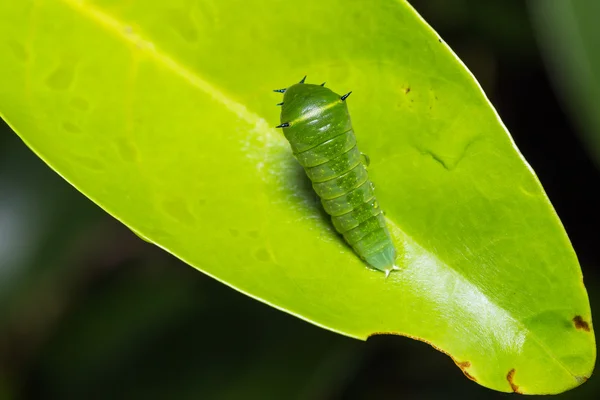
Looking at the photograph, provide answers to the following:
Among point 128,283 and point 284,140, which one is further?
point 128,283

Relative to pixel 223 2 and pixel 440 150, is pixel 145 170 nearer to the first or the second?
pixel 223 2

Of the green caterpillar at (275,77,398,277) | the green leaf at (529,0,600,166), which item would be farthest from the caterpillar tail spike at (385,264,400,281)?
the green leaf at (529,0,600,166)

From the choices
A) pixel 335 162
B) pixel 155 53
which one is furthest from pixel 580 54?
pixel 155 53

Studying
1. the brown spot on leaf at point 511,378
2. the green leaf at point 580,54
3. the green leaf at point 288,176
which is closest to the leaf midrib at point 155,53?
the green leaf at point 288,176

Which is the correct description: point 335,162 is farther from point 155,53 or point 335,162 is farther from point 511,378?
point 511,378

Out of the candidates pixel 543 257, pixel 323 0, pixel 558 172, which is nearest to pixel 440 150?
pixel 543 257
